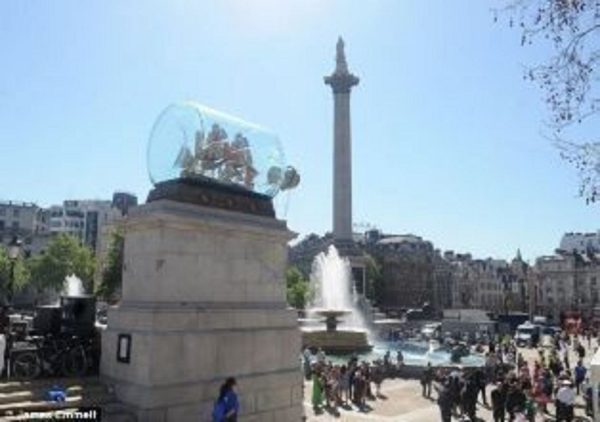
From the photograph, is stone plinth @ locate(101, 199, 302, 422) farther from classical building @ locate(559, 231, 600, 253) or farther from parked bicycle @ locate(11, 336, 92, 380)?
classical building @ locate(559, 231, 600, 253)

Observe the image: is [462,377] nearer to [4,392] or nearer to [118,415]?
[118,415]

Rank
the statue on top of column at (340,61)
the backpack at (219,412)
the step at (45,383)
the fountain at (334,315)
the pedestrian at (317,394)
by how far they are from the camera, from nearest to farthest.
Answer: the backpack at (219,412)
the step at (45,383)
the pedestrian at (317,394)
the fountain at (334,315)
the statue on top of column at (340,61)

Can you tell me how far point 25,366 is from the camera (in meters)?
15.1

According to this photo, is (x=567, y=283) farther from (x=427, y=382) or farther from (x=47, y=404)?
(x=47, y=404)

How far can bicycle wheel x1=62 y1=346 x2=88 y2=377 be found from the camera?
15.4m

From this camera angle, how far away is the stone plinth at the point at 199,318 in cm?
1442

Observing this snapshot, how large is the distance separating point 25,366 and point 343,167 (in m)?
81.9

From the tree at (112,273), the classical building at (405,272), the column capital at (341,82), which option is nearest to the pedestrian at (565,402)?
the tree at (112,273)

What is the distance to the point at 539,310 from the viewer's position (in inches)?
6122

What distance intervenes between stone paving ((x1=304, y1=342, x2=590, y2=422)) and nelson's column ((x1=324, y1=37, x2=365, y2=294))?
66200 millimetres

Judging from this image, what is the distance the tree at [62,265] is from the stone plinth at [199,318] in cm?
7283

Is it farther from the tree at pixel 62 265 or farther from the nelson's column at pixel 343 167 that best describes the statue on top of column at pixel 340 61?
the tree at pixel 62 265

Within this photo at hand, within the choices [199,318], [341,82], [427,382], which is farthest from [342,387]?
[341,82]

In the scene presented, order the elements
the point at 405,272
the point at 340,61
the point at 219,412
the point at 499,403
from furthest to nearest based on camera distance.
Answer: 1. the point at 405,272
2. the point at 340,61
3. the point at 499,403
4. the point at 219,412
